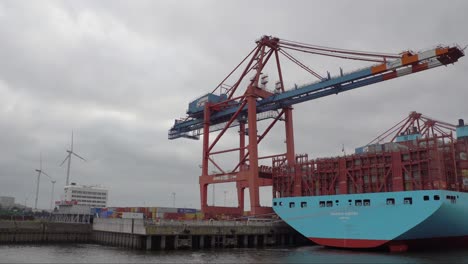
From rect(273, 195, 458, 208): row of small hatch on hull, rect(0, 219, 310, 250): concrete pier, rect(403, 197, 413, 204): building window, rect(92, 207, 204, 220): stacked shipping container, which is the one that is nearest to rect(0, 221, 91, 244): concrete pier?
rect(0, 219, 310, 250): concrete pier

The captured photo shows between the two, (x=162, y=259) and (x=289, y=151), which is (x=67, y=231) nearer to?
(x=162, y=259)

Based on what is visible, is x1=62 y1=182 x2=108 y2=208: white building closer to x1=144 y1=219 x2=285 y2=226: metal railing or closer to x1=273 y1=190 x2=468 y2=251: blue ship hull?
x1=144 y1=219 x2=285 y2=226: metal railing

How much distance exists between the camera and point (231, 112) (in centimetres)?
5391

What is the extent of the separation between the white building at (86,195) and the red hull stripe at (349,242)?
61.6 metres

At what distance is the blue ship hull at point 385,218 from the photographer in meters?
33.7

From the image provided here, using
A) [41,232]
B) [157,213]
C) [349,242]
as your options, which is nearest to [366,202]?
[349,242]

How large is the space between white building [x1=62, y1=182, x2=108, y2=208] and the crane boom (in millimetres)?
36761

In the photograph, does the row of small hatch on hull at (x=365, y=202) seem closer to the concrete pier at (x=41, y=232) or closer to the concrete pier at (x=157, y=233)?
the concrete pier at (x=157, y=233)

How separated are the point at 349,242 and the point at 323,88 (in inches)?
641

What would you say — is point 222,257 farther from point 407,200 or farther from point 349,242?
point 407,200

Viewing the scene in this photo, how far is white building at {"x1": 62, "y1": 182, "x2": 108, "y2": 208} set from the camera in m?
86.8

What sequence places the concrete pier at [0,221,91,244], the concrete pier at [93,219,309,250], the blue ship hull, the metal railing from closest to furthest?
1. the blue ship hull
2. the concrete pier at [93,219,309,250]
3. the metal railing
4. the concrete pier at [0,221,91,244]

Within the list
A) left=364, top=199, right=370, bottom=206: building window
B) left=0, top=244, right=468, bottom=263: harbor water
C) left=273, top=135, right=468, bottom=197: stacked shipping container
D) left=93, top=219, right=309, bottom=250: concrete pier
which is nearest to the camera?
left=0, top=244, right=468, bottom=263: harbor water

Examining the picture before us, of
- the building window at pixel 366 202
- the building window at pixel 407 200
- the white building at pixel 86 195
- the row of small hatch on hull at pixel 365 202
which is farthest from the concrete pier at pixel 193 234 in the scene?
the white building at pixel 86 195
